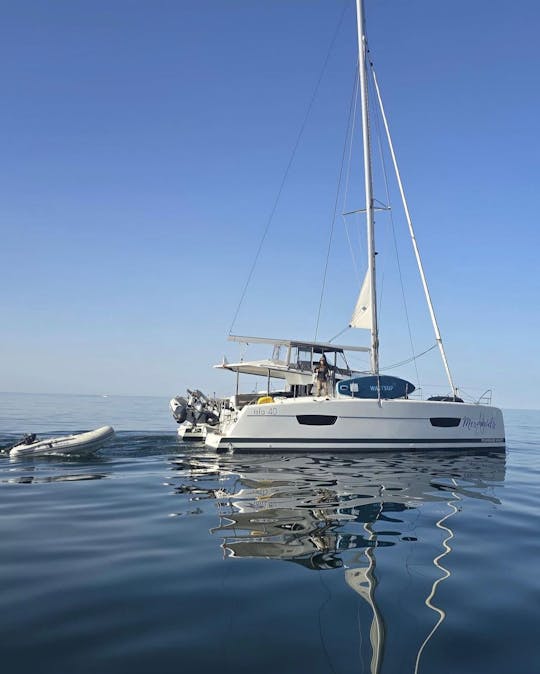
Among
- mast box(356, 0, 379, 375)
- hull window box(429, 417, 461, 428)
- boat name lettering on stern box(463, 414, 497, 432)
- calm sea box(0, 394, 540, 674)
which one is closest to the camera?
calm sea box(0, 394, 540, 674)

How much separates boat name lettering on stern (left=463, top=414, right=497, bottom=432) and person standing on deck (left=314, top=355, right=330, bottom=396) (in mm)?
5495

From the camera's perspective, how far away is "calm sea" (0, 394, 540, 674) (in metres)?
4.07

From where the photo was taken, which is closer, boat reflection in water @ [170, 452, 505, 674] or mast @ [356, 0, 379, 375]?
boat reflection in water @ [170, 452, 505, 674]

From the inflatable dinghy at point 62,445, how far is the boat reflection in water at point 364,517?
3267mm

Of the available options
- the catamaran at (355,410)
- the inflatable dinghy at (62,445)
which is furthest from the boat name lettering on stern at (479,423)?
the inflatable dinghy at (62,445)

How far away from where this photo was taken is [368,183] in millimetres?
21453

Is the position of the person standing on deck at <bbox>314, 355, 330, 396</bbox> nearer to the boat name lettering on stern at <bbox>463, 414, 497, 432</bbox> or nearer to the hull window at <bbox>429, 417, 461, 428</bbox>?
the hull window at <bbox>429, 417, 461, 428</bbox>

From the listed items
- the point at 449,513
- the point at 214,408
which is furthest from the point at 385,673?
the point at 214,408

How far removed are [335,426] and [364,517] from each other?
9.37 m

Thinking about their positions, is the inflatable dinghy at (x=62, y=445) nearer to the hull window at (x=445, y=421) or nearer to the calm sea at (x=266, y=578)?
the calm sea at (x=266, y=578)

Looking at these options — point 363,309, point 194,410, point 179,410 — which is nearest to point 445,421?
point 363,309

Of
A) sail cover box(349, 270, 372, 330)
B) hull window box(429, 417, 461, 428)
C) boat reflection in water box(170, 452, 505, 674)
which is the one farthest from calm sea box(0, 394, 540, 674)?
sail cover box(349, 270, 372, 330)

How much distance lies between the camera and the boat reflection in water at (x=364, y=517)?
527cm

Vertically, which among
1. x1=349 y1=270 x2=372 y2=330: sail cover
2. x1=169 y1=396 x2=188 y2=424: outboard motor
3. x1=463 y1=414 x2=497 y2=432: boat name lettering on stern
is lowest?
x1=463 y1=414 x2=497 y2=432: boat name lettering on stern
